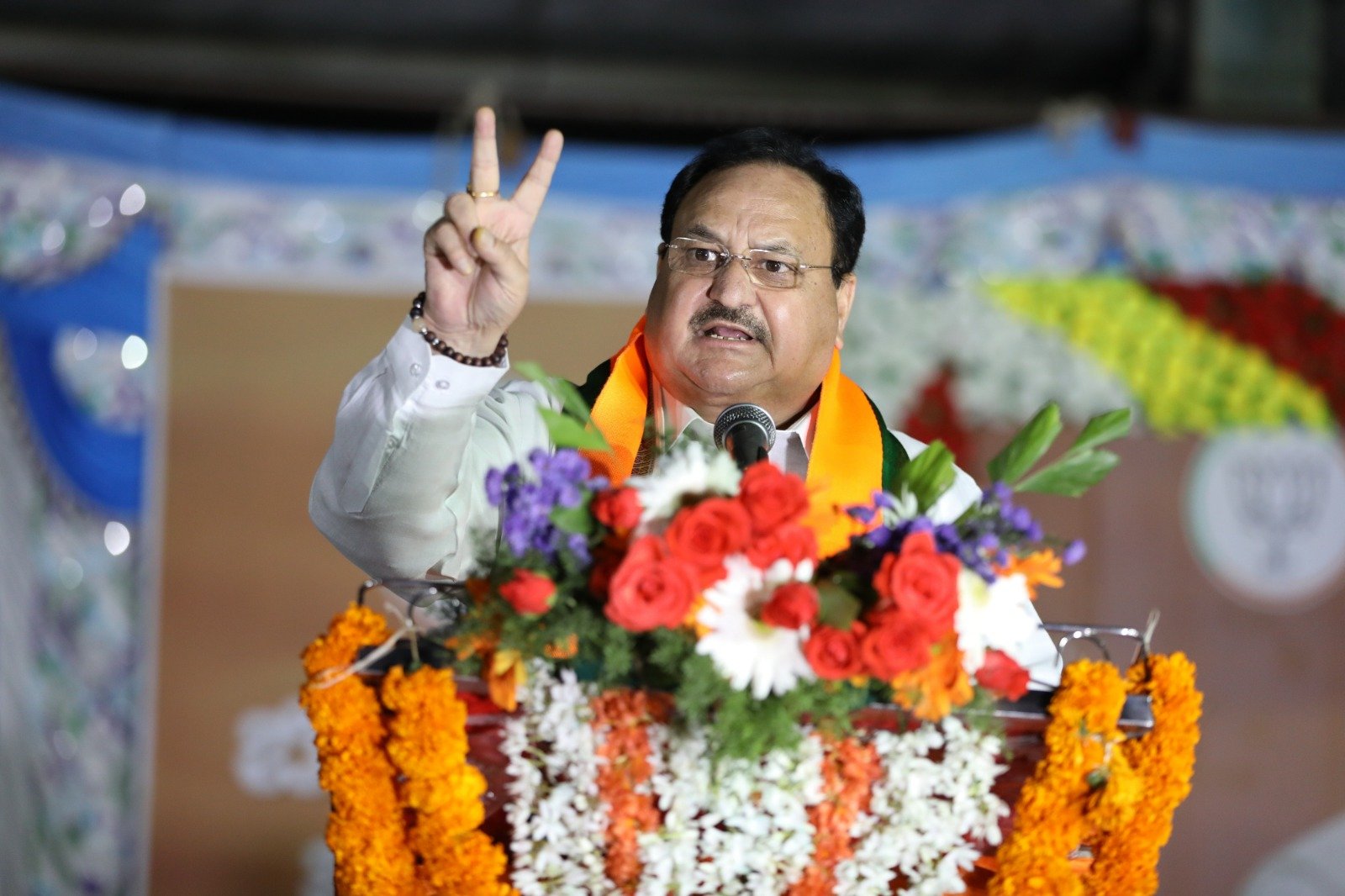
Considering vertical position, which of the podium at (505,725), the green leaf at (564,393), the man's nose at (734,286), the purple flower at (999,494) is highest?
the man's nose at (734,286)

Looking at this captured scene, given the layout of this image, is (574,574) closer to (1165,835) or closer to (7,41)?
(1165,835)

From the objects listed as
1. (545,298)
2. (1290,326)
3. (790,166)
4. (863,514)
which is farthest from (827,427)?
(1290,326)

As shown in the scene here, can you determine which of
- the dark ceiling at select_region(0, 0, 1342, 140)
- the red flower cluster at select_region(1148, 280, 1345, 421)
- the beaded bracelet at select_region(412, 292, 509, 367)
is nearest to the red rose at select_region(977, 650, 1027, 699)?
the beaded bracelet at select_region(412, 292, 509, 367)

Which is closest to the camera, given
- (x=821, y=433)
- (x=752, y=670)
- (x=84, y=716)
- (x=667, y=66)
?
(x=752, y=670)

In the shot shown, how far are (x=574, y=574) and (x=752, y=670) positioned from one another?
0.60ft

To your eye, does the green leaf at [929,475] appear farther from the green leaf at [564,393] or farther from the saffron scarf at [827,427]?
the saffron scarf at [827,427]

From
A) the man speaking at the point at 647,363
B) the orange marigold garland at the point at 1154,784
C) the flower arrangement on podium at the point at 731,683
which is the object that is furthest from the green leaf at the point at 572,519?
the orange marigold garland at the point at 1154,784

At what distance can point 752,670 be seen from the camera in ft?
4.07

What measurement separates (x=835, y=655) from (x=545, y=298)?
11.5 ft

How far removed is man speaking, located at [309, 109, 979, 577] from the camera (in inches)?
65.1

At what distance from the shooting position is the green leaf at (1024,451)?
4.52 feet

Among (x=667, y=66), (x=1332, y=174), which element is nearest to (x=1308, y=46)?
(x=1332, y=174)

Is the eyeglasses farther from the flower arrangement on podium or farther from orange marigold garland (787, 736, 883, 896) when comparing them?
orange marigold garland (787, 736, 883, 896)

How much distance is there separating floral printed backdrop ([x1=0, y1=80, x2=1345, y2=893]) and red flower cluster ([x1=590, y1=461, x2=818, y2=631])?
11.2ft
